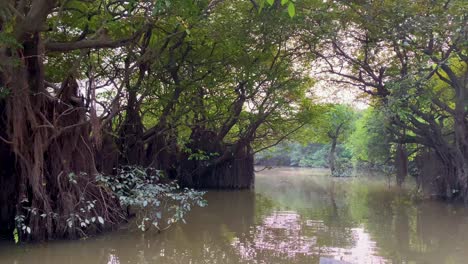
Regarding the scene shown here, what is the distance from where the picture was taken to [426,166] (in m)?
14.3

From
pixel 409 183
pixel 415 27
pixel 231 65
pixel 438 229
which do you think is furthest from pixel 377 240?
pixel 409 183

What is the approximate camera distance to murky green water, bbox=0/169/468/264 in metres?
6.29

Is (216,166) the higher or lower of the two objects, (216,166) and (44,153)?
the lower

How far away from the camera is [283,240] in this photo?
7418 millimetres

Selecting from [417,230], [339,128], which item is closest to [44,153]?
[417,230]

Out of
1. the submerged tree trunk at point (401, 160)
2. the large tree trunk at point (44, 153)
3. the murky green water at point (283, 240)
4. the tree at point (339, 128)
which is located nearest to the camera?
the murky green water at point (283, 240)

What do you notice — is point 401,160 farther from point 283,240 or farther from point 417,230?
point 283,240

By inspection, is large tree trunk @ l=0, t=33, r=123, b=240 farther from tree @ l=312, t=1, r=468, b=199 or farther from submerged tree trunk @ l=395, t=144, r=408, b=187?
submerged tree trunk @ l=395, t=144, r=408, b=187

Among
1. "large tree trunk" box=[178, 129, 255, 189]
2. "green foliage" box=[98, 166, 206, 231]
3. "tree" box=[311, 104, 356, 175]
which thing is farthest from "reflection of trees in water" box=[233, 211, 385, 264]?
"tree" box=[311, 104, 356, 175]

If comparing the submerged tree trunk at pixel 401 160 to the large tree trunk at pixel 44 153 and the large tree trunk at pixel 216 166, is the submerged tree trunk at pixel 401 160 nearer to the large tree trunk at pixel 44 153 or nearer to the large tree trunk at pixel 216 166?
the large tree trunk at pixel 216 166

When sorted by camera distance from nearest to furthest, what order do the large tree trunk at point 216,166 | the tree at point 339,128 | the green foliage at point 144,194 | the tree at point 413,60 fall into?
the green foliage at point 144,194, the tree at point 413,60, the large tree trunk at point 216,166, the tree at point 339,128

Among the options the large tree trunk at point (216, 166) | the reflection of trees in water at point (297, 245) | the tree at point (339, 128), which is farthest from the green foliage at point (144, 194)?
the tree at point (339, 128)

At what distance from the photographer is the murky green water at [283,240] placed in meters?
6.29

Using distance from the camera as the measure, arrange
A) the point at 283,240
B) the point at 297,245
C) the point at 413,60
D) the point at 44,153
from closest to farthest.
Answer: the point at 44,153
the point at 297,245
the point at 283,240
the point at 413,60
